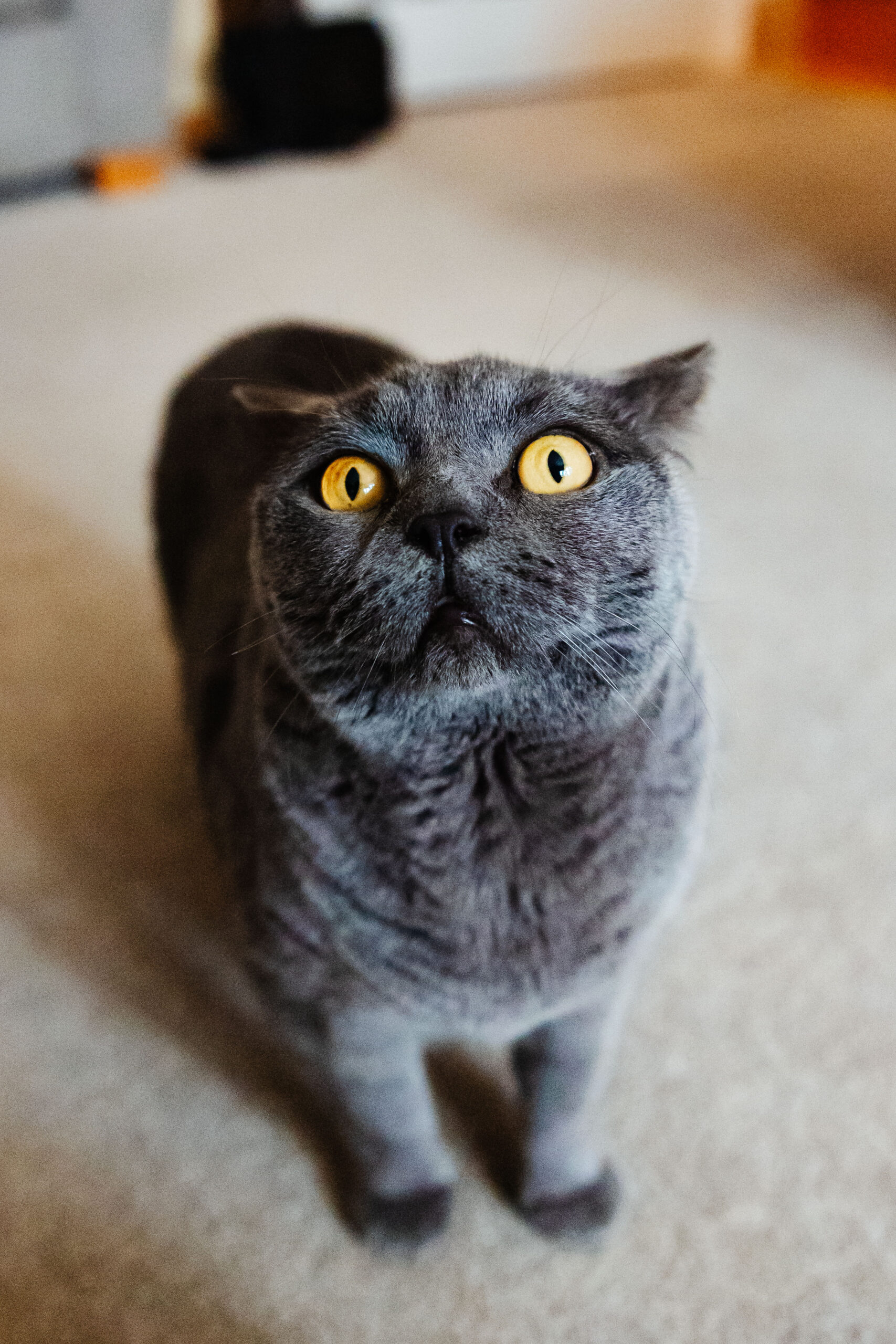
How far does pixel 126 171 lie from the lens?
3012mm

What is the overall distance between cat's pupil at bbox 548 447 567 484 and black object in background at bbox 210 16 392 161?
3.01 m

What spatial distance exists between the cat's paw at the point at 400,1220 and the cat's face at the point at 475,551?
1.51 feet

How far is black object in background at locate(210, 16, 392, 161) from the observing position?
3102 mm

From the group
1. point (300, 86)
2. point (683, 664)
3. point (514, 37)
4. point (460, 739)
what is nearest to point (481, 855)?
point (460, 739)

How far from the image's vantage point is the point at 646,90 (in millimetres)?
3875

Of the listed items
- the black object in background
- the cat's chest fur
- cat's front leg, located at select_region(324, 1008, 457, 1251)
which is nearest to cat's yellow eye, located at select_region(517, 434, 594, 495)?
the cat's chest fur

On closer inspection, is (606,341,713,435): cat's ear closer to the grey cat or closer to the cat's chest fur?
the grey cat

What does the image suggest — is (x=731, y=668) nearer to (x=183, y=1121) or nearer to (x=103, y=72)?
(x=183, y=1121)

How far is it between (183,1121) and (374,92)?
326cm

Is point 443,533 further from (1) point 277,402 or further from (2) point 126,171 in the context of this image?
(2) point 126,171

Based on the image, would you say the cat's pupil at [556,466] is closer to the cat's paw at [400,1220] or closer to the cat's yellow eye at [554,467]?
the cat's yellow eye at [554,467]

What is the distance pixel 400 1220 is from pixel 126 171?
2.98m

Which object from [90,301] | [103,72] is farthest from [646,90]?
[90,301]

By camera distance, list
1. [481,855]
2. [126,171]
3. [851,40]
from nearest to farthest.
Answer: [481,855] → [126,171] → [851,40]
